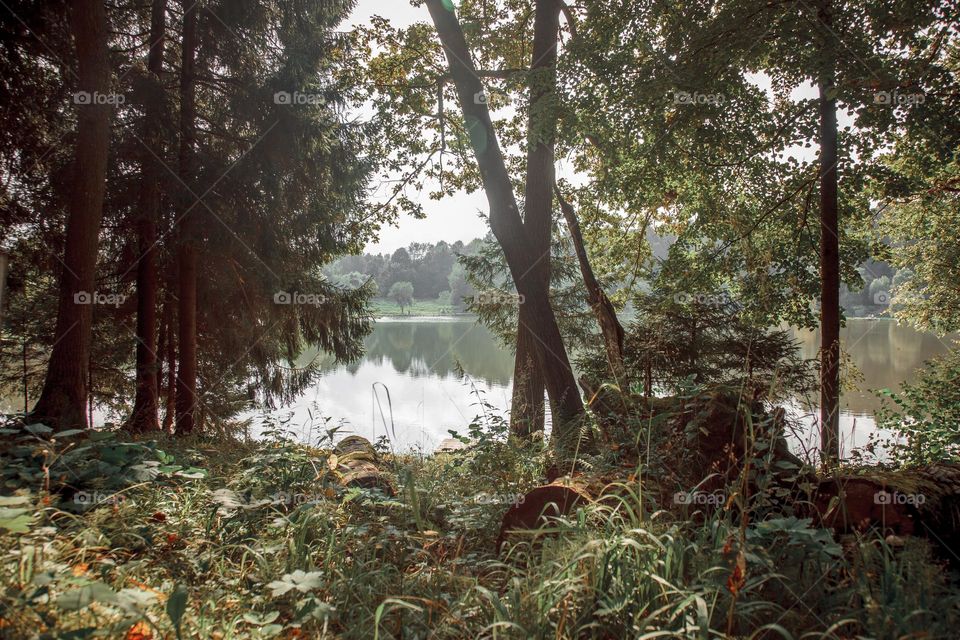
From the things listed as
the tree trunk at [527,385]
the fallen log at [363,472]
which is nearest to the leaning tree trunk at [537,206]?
the tree trunk at [527,385]

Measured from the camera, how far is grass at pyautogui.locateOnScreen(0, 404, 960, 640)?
66.6 inches

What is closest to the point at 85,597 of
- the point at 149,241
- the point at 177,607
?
the point at 177,607

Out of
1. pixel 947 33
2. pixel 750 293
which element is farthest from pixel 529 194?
pixel 947 33

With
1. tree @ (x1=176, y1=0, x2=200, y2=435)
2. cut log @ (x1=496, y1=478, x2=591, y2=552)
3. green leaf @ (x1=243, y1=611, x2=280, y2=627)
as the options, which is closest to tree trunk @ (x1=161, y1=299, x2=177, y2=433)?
tree @ (x1=176, y1=0, x2=200, y2=435)

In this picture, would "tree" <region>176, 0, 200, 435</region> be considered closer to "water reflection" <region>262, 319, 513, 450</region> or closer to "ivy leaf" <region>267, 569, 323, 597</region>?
"water reflection" <region>262, 319, 513, 450</region>

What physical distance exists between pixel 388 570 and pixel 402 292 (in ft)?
130

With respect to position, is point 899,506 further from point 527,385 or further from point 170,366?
point 170,366

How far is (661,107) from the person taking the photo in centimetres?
557

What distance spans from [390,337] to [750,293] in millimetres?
35156

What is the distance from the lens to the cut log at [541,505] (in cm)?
282

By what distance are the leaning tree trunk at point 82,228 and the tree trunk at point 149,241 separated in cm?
149

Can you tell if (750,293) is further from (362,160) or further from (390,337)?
(390,337)

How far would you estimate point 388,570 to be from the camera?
2457 mm

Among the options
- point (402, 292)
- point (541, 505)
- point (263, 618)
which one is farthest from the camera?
point (402, 292)
